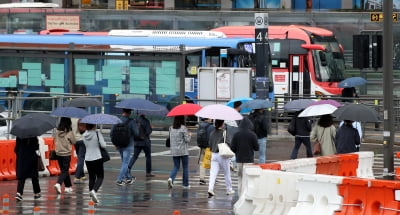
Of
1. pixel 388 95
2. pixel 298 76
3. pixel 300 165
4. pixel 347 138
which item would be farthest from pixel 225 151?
pixel 298 76

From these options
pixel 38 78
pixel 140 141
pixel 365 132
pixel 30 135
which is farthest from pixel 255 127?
pixel 38 78

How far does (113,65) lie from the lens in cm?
3797

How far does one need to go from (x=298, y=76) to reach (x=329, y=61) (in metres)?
1.90

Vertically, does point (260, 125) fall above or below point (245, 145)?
above

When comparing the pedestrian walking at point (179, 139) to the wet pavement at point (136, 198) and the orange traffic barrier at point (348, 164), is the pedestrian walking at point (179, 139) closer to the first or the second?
the wet pavement at point (136, 198)

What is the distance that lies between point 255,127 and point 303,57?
65.7 ft

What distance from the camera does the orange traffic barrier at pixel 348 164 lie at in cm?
2033

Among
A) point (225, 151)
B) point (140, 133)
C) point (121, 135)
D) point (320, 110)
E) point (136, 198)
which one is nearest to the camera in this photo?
point (225, 151)

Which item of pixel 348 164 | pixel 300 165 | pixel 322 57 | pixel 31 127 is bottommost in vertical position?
pixel 348 164

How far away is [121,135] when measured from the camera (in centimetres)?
2294

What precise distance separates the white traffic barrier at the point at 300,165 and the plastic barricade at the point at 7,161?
24.3ft

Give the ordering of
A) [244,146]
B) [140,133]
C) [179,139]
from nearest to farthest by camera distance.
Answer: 1. [244,146]
2. [179,139]
3. [140,133]

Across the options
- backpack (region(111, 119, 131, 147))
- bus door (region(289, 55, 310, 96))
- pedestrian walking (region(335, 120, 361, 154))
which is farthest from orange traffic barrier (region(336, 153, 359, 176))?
bus door (region(289, 55, 310, 96))

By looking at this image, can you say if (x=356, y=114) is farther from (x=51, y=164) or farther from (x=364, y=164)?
(x=51, y=164)
